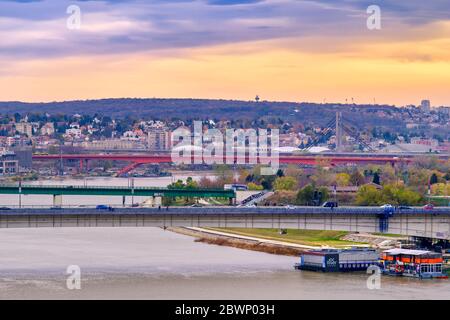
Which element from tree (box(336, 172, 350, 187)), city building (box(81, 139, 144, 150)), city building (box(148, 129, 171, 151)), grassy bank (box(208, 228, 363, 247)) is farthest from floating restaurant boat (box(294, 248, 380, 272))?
city building (box(148, 129, 171, 151))

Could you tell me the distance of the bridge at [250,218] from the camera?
42.2 meters

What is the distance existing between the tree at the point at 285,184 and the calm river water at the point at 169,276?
71.1ft

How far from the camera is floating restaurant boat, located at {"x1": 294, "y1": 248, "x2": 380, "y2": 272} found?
40938 mm

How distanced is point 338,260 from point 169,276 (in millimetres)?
5276

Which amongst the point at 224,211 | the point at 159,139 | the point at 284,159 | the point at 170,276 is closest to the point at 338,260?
the point at 224,211

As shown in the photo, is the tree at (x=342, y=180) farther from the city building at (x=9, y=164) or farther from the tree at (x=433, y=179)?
the city building at (x=9, y=164)

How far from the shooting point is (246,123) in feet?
534

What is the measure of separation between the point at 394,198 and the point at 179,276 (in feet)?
66.2

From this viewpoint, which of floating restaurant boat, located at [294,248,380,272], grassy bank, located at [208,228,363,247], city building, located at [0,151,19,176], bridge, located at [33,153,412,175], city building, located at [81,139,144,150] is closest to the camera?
floating restaurant boat, located at [294,248,380,272]

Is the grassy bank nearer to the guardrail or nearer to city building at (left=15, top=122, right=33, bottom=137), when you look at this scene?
the guardrail

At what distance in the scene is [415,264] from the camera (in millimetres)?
40156

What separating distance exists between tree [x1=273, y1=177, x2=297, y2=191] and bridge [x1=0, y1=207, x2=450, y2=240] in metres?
26.6
